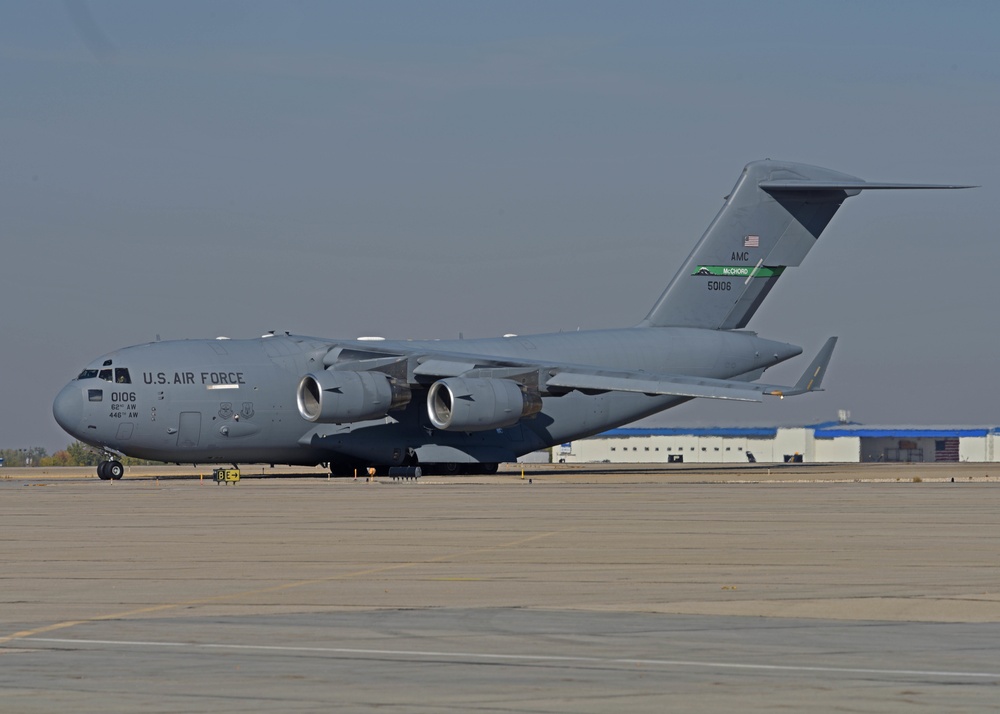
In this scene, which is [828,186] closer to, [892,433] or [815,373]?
[815,373]

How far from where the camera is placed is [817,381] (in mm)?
40469

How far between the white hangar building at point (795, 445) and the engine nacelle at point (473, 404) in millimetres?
34737

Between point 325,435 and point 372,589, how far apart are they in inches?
1070

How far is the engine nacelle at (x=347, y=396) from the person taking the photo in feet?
125

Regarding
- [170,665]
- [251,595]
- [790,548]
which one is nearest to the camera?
[170,665]

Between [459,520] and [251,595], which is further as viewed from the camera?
[459,520]

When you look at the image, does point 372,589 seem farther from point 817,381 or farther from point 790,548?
point 817,381

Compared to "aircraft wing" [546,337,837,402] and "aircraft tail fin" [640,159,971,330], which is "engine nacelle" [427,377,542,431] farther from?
"aircraft tail fin" [640,159,971,330]

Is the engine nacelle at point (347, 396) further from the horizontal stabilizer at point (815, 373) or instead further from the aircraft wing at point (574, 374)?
the horizontal stabilizer at point (815, 373)

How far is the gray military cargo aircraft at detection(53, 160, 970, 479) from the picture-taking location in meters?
38.4

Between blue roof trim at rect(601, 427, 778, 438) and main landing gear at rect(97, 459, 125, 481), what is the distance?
116 feet

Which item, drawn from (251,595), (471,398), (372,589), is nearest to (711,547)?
(372,589)

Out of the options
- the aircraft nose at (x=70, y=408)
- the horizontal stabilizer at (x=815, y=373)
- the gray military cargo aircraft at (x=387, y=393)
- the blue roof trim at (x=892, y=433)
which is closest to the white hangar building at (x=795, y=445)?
the blue roof trim at (x=892, y=433)

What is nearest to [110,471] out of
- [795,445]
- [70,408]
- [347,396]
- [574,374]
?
[70,408]
